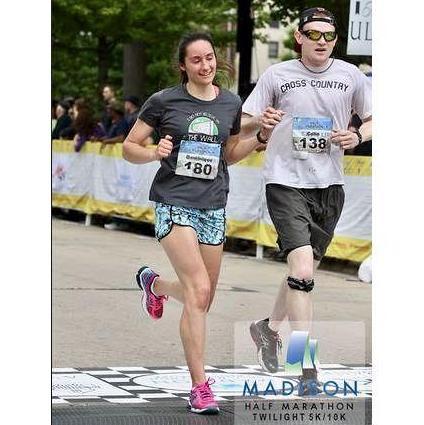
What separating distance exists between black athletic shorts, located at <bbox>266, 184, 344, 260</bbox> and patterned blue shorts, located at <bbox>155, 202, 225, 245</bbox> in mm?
391

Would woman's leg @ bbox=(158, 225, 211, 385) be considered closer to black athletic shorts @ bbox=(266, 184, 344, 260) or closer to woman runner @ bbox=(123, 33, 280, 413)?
woman runner @ bbox=(123, 33, 280, 413)

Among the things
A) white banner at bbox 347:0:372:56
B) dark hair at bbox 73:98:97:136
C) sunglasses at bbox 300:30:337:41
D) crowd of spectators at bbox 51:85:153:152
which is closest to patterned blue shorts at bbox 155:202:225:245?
sunglasses at bbox 300:30:337:41

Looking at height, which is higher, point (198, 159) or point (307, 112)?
point (307, 112)

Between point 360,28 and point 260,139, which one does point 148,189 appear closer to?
→ point 360,28

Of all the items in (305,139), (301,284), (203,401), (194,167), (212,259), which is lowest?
(203,401)

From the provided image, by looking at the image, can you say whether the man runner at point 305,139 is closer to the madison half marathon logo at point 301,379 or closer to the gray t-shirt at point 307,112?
the gray t-shirt at point 307,112

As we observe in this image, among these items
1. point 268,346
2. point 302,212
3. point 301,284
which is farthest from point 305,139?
point 268,346

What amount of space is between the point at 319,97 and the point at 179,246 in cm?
92

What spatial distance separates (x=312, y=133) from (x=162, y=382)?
5.36 feet

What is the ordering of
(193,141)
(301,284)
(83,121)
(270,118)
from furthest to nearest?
(83,121)
(301,284)
(270,118)
(193,141)

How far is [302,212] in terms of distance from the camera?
6789mm

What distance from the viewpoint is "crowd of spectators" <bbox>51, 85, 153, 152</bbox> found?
574 inches
